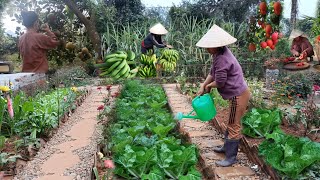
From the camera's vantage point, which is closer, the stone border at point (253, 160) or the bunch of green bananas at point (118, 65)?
the stone border at point (253, 160)

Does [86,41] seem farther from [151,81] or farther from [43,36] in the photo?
[43,36]

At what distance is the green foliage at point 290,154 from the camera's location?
9.18ft

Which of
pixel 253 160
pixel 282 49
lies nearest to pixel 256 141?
pixel 253 160

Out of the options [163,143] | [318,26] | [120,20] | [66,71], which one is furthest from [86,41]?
[163,143]

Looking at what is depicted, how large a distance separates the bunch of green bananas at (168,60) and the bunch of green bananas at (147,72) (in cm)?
28

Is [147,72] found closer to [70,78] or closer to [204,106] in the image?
[70,78]

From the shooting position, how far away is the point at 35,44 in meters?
6.08

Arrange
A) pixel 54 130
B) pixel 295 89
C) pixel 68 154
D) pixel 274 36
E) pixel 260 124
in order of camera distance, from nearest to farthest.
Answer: pixel 68 154 → pixel 260 124 → pixel 54 130 → pixel 295 89 → pixel 274 36

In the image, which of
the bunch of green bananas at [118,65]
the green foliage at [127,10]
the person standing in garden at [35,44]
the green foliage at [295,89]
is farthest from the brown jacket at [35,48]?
the green foliage at [127,10]

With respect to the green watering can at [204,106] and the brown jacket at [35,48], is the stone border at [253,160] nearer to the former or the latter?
the green watering can at [204,106]

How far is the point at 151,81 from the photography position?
8.70 m

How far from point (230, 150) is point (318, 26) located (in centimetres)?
740

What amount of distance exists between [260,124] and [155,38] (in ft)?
17.8

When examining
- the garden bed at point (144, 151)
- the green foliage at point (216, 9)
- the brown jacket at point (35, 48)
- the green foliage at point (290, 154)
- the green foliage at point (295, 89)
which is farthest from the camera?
the green foliage at point (216, 9)
